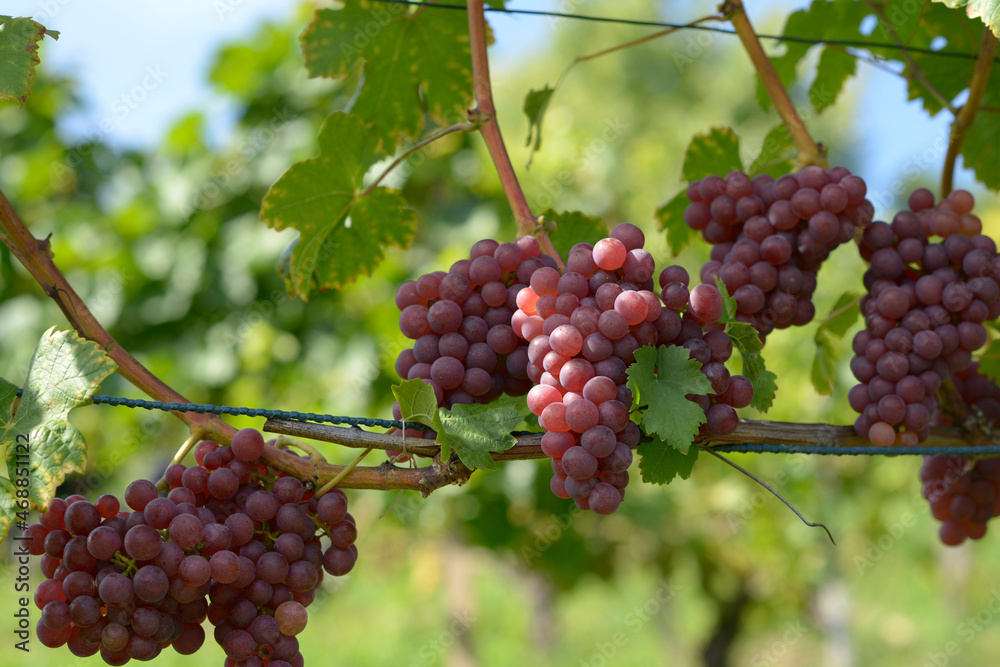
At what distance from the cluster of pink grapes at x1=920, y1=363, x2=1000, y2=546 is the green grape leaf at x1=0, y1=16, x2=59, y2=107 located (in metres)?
1.04

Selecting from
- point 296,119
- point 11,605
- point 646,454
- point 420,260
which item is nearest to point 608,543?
point 420,260

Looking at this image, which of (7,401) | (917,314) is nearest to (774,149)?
(917,314)

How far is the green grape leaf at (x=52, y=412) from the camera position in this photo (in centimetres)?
62

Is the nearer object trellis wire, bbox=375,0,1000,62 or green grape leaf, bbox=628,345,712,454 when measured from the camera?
green grape leaf, bbox=628,345,712,454

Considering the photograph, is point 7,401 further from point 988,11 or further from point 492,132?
point 988,11

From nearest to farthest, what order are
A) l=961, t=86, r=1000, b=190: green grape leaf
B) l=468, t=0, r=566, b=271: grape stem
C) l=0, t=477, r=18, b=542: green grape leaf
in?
l=0, t=477, r=18, b=542: green grape leaf < l=468, t=0, r=566, b=271: grape stem < l=961, t=86, r=1000, b=190: green grape leaf

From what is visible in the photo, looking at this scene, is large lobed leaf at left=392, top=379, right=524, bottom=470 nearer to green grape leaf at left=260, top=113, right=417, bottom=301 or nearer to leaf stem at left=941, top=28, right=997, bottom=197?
green grape leaf at left=260, top=113, right=417, bottom=301

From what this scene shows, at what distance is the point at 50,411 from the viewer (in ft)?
2.13

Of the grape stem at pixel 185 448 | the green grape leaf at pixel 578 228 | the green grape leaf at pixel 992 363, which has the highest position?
the grape stem at pixel 185 448

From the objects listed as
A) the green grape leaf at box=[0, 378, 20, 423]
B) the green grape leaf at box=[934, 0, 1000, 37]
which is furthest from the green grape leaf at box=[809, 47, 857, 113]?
the green grape leaf at box=[0, 378, 20, 423]

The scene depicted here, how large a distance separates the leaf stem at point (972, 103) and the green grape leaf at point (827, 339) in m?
0.19

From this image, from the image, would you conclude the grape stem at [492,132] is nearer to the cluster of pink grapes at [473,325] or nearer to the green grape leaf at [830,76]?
the cluster of pink grapes at [473,325]

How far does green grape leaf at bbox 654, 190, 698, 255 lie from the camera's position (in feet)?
3.54

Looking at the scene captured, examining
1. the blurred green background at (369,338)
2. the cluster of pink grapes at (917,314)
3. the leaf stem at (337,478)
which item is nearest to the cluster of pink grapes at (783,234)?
the cluster of pink grapes at (917,314)
